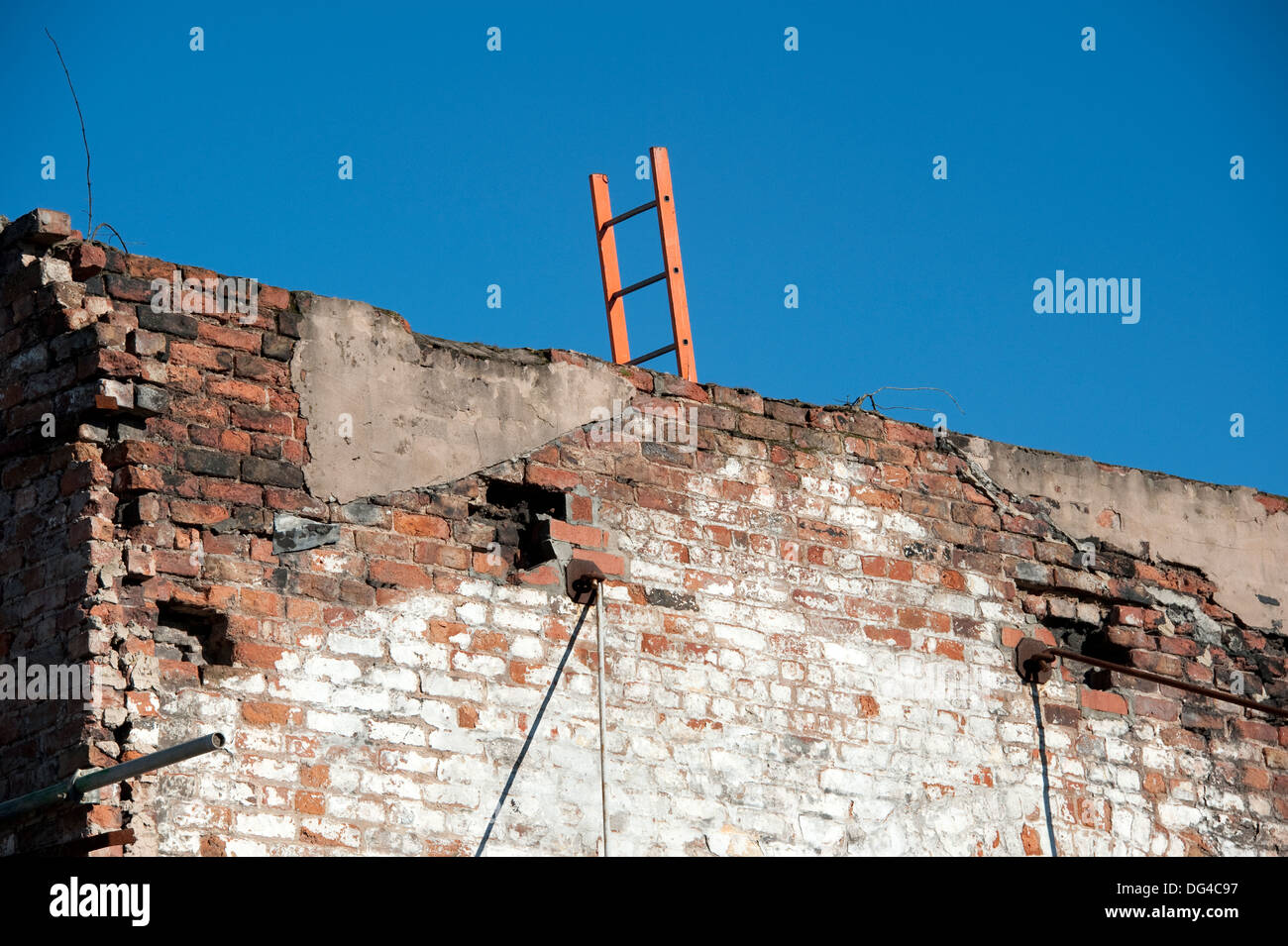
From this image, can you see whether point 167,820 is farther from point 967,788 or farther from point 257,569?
point 967,788

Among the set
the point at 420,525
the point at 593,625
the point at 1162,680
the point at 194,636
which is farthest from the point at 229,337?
the point at 1162,680

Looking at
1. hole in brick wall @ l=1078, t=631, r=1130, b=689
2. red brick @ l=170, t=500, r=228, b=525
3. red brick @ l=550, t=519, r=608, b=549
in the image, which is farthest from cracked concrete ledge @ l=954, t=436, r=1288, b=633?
red brick @ l=170, t=500, r=228, b=525

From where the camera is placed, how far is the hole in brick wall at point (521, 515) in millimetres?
6812

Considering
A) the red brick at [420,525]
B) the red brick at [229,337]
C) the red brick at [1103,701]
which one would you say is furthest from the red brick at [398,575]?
the red brick at [1103,701]

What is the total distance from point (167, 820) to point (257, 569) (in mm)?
885

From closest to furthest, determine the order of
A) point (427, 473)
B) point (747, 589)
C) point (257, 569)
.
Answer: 1. point (257, 569)
2. point (427, 473)
3. point (747, 589)

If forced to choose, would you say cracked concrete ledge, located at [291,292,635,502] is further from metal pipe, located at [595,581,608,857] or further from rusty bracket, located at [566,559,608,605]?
metal pipe, located at [595,581,608,857]

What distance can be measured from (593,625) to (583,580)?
0.54ft

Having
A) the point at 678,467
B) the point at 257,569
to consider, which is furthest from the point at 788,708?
the point at 257,569

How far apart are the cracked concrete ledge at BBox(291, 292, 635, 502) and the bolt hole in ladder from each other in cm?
107

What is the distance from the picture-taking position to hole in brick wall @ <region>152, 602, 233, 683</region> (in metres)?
6.02

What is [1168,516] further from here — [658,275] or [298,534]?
[298,534]

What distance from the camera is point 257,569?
6223 millimetres

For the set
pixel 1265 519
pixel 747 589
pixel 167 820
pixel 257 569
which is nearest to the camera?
pixel 167 820
